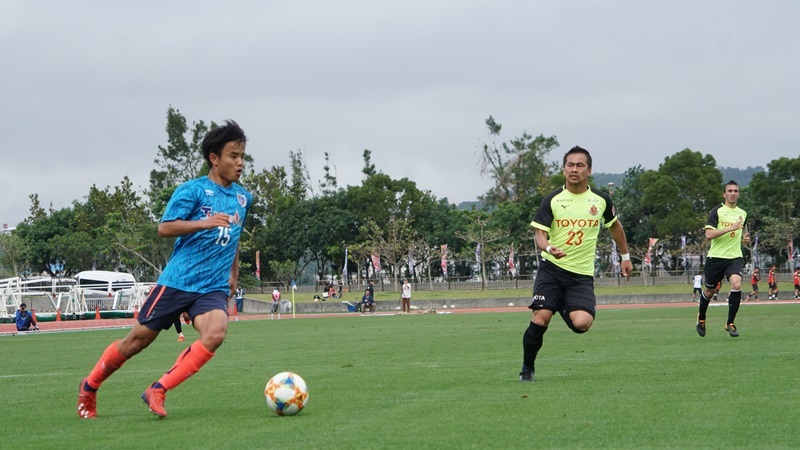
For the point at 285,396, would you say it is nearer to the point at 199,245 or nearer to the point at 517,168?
the point at 199,245

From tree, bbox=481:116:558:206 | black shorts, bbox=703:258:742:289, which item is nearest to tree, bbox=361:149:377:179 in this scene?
tree, bbox=481:116:558:206

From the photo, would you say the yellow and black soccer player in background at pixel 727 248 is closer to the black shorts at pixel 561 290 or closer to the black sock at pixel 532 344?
the black shorts at pixel 561 290

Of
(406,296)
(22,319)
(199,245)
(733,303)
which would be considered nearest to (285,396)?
(199,245)

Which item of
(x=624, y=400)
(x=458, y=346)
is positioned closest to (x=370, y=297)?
(x=458, y=346)

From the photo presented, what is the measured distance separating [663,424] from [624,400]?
1.41m

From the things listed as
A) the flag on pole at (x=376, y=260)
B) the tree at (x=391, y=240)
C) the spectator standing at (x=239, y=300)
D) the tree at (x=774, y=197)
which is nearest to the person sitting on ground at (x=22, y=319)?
the spectator standing at (x=239, y=300)

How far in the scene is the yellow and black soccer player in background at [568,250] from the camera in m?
10.0

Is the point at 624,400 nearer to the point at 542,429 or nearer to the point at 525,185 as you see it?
the point at 542,429

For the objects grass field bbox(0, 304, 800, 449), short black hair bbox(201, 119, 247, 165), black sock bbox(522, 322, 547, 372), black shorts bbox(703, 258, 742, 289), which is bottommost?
grass field bbox(0, 304, 800, 449)

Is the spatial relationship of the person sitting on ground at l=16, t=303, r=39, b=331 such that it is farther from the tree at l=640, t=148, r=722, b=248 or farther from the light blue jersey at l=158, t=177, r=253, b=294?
the tree at l=640, t=148, r=722, b=248

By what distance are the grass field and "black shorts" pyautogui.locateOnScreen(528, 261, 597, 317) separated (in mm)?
769

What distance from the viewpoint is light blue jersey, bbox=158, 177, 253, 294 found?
25.2 ft

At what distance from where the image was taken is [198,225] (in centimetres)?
742

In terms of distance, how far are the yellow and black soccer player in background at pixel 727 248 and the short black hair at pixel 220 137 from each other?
1019cm
